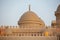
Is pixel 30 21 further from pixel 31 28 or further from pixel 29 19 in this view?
pixel 31 28

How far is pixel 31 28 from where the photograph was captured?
2683 cm

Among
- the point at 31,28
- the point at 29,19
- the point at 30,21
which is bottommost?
the point at 31,28

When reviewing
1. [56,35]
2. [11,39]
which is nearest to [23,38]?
[11,39]

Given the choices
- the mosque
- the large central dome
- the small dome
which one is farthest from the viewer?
the small dome

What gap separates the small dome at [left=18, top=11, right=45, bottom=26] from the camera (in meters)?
29.0

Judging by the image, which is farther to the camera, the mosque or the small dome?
the small dome

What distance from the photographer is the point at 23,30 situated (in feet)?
87.9

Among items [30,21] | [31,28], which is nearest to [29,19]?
[30,21]

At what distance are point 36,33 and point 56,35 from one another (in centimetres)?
492

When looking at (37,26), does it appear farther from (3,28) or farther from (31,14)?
(3,28)

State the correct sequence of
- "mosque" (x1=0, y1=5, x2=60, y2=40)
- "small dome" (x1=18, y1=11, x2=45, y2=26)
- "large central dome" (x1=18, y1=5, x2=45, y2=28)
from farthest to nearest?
"small dome" (x1=18, y1=11, x2=45, y2=26) → "large central dome" (x1=18, y1=5, x2=45, y2=28) → "mosque" (x1=0, y1=5, x2=60, y2=40)

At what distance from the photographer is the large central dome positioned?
28906mm

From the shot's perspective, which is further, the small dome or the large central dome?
the small dome

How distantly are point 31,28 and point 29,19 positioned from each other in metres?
2.47
